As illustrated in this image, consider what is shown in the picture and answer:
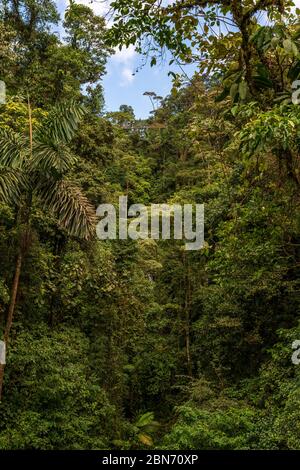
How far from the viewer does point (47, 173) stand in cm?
673

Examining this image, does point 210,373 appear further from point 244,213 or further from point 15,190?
point 15,190

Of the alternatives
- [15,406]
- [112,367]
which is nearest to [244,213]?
[15,406]

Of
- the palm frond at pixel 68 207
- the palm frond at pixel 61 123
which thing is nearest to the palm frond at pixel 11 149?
the palm frond at pixel 61 123

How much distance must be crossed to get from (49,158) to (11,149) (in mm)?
656

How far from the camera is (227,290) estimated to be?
460 inches

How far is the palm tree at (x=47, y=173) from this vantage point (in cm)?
661

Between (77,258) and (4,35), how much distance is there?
5.21m

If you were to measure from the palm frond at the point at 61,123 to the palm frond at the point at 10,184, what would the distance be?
2.36ft

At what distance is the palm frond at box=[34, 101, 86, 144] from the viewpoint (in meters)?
7.00

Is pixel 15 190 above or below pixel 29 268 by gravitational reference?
above

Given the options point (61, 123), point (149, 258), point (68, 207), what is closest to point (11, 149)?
point (61, 123)

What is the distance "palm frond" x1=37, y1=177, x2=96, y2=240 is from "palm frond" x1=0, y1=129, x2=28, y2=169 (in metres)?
0.45

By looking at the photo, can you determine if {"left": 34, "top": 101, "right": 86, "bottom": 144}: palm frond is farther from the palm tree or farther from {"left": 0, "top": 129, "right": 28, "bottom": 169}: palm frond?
{"left": 0, "top": 129, "right": 28, "bottom": 169}: palm frond

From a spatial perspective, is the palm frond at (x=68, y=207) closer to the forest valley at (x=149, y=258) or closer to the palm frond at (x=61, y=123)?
the forest valley at (x=149, y=258)
